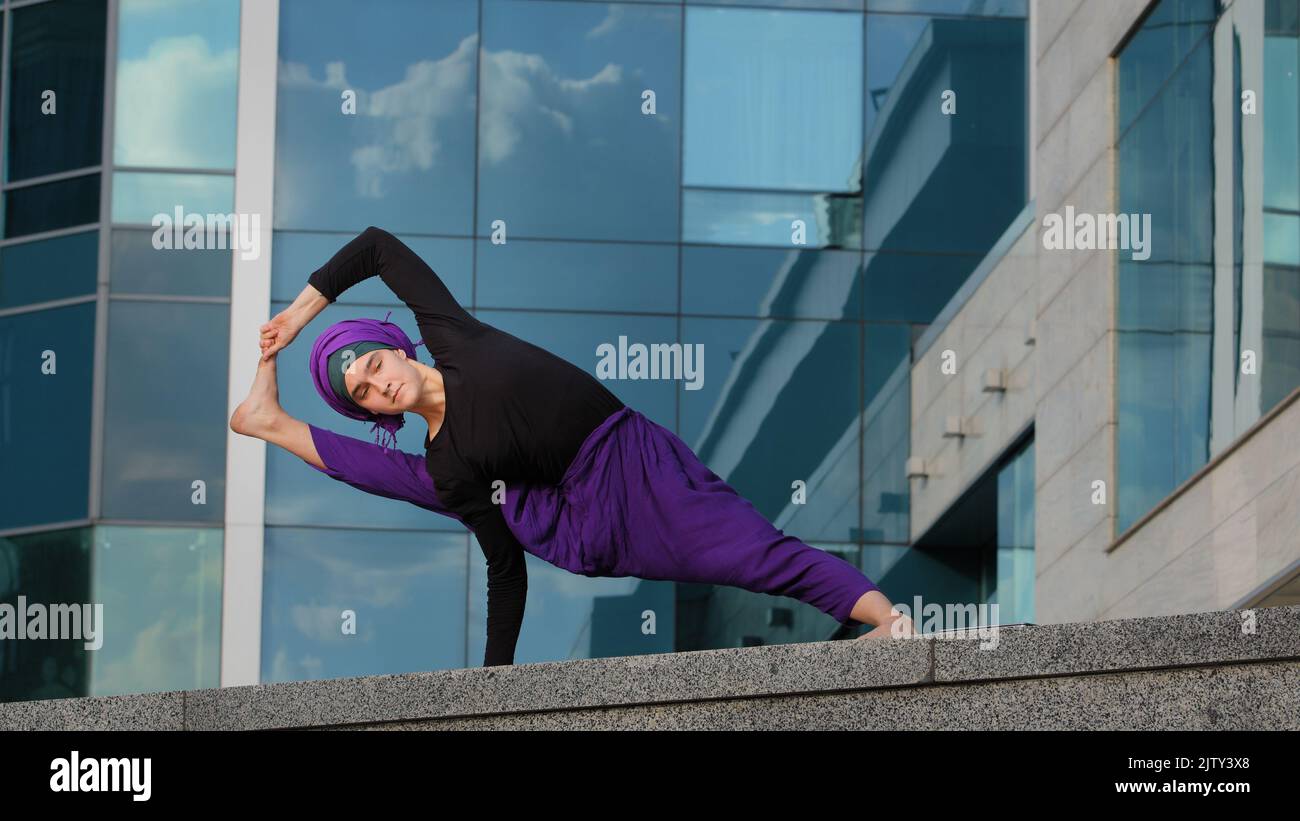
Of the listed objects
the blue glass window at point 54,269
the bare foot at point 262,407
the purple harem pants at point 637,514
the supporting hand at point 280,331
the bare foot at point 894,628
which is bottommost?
the bare foot at point 894,628

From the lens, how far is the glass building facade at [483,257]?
71.8ft

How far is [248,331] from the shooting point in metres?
22.2

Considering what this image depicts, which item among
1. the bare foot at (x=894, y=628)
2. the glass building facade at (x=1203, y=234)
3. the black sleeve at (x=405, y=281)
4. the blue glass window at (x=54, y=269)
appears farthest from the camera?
the blue glass window at (x=54, y=269)

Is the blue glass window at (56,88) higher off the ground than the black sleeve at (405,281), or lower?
higher

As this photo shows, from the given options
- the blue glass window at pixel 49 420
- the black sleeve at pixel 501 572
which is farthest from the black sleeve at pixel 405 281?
the blue glass window at pixel 49 420

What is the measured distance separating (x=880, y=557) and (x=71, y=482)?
9.06 m

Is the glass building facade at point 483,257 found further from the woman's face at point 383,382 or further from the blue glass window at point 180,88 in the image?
the woman's face at point 383,382

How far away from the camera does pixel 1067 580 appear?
19375 millimetres

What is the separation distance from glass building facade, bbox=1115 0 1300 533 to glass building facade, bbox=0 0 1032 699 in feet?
12.3

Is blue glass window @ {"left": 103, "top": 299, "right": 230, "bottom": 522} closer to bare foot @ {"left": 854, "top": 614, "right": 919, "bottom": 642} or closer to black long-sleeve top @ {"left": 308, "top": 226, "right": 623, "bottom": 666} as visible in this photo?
black long-sleeve top @ {"left": 308, "top": 226, "right": 623, "bottom": 666}

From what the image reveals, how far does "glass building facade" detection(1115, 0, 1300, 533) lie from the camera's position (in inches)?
597

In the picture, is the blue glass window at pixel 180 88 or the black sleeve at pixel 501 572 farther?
the blue glass window at pixel 180 88

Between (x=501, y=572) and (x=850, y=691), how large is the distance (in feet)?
12.7

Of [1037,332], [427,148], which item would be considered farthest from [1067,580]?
[427,148]
